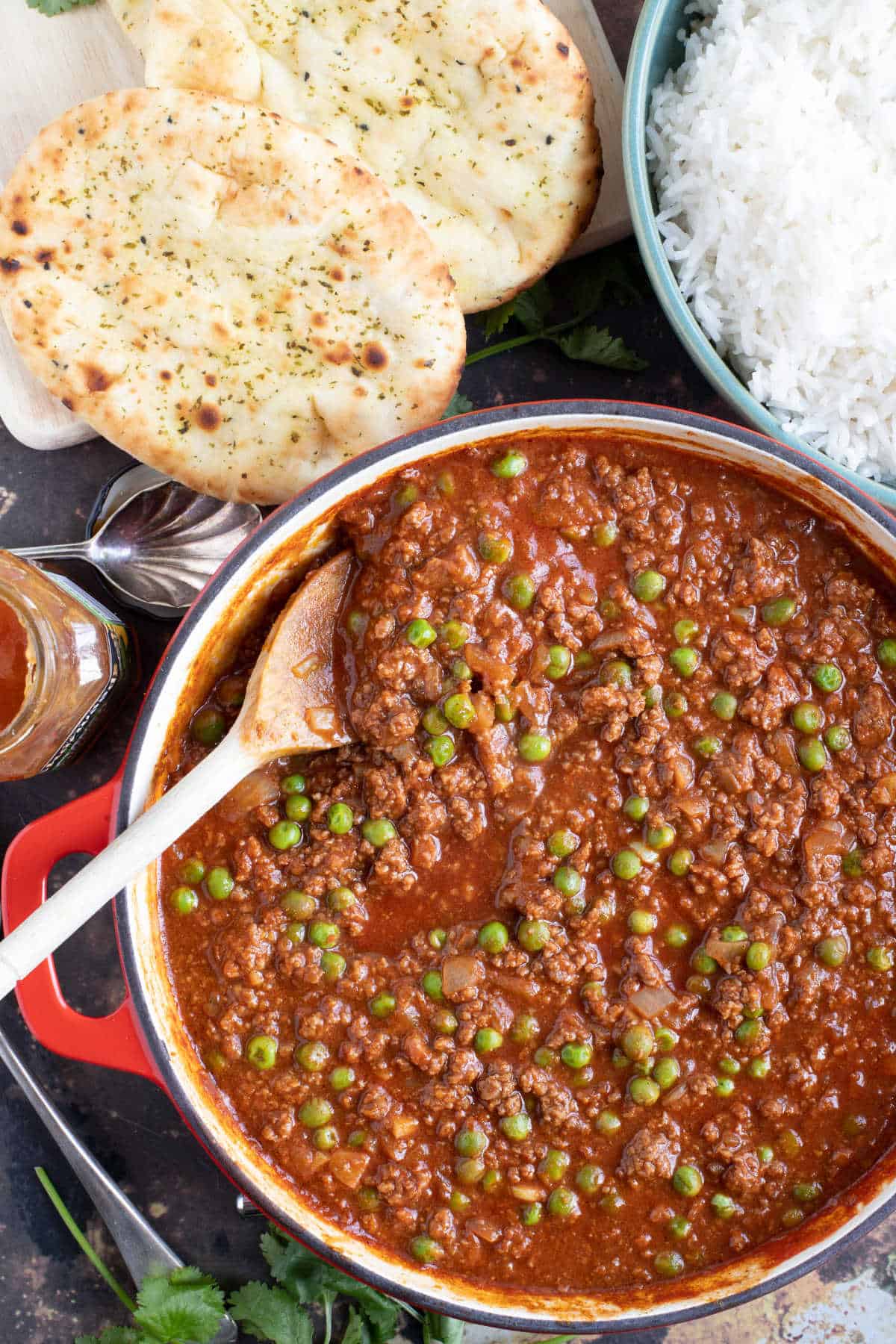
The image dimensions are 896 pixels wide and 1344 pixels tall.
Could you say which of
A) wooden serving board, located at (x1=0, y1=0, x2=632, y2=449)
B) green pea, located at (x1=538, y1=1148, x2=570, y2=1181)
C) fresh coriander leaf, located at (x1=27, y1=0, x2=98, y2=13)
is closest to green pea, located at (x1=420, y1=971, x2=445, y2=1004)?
green pea, located at (x1=538, y1=1148, x2=570, y2=1181)

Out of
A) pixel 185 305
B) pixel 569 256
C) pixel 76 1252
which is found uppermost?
pixel 185 305

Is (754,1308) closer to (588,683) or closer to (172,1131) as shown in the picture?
(172,1131)

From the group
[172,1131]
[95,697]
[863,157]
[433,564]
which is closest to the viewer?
[433,564]

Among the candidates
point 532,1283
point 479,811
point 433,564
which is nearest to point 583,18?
point 433,564

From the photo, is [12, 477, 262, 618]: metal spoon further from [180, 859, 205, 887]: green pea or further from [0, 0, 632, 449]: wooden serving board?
[180, 859, 205, 887]: green pea

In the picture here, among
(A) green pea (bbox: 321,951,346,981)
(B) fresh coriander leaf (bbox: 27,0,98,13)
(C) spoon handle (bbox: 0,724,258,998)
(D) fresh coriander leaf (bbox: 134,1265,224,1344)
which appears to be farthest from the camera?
(B) fresh coriander leaf (bbox: 27,0,98,13)

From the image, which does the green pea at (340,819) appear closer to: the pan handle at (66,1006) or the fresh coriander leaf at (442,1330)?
the pan handle at (66,1006)

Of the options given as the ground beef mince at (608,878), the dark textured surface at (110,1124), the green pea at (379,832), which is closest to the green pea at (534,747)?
the ground beef mince at (608,878)
